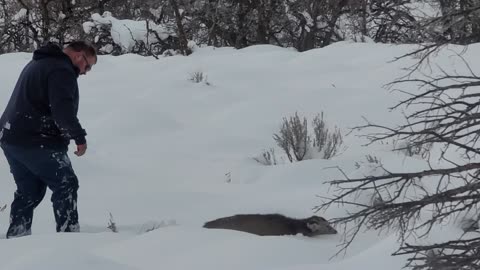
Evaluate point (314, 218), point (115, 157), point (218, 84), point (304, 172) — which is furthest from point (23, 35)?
point (314, 218)

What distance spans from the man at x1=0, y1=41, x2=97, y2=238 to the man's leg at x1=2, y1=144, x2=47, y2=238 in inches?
2.0

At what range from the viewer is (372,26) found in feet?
58.5

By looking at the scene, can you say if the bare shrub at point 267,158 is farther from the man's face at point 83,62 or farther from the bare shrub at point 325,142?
the man's face at point 83,62

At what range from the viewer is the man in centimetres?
455

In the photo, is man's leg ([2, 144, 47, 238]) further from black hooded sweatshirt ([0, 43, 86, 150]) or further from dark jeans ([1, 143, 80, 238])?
black hooded sweatshirt ([0, 43, 86, 150])

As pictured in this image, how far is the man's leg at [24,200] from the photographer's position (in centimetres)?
491

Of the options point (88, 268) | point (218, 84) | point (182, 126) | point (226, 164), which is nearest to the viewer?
point (88, 268)

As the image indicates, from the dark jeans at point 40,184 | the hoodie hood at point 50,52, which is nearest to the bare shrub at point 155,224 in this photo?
the dark jeans at point 40,184

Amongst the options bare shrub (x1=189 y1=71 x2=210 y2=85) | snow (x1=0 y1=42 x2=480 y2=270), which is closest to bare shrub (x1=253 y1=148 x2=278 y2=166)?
snow (x1=0 y1=42 x2=480 y2=270)

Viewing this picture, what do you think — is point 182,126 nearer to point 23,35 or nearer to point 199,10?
point 199,10

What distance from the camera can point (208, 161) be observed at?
24.4 ft

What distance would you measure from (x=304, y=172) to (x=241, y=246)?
218 centimetres

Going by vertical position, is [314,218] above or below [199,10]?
below

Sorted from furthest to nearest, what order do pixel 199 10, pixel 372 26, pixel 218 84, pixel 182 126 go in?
pixel 372 26 → pixel 199 10 → pixel 218 84 → pixel 182 126
